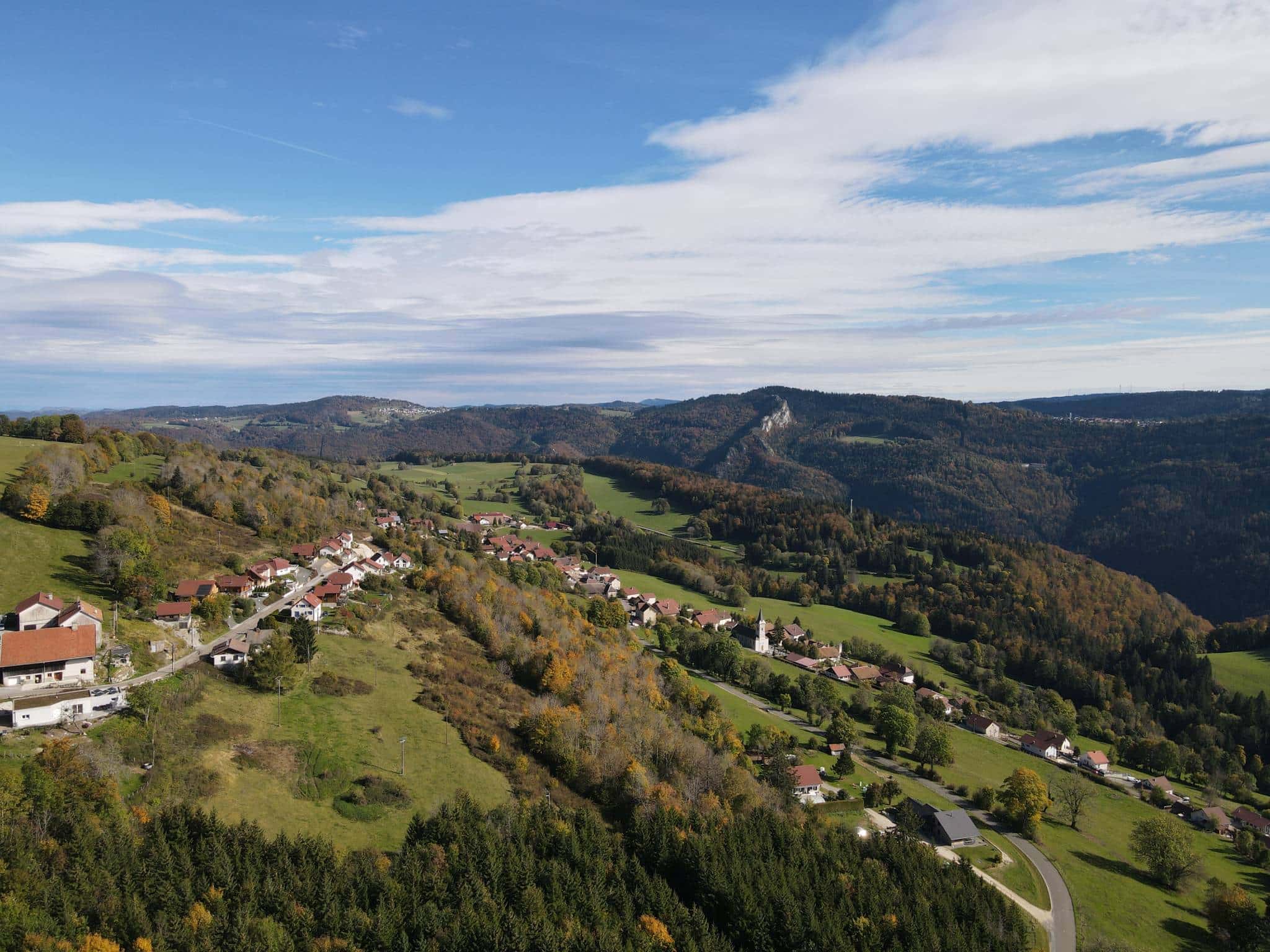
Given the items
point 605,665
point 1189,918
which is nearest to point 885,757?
point 1189,918

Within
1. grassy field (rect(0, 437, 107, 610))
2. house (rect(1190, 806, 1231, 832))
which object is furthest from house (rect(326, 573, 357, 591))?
house (rect(1190, 806, 1231, 832))

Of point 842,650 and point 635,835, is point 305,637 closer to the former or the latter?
point 635,835

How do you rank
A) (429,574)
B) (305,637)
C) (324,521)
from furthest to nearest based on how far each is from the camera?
(324,521) → (429,574) → (305,637)

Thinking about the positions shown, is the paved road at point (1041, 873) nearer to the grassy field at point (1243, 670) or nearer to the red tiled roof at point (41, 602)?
the red tiled roof at point (41, 602)

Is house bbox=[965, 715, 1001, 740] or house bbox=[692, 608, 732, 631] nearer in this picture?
house bbox=[965, 715, 1001, 740]

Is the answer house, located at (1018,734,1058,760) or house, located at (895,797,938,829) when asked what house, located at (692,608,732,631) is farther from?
house, located at (895,797,938,829)

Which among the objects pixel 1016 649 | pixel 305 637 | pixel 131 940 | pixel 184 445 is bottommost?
pixel 1016 649
